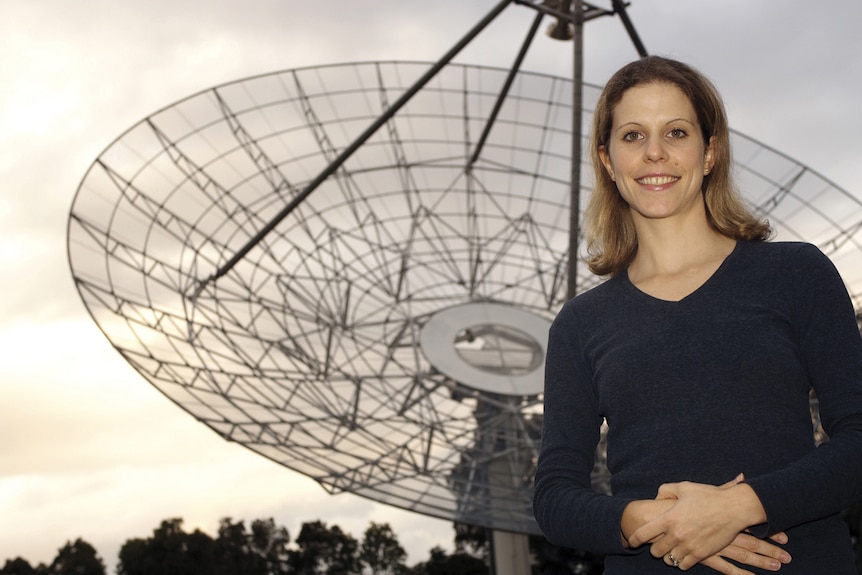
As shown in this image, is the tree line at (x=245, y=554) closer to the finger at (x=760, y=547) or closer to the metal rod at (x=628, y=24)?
the metal rod at (x=628, y=24)

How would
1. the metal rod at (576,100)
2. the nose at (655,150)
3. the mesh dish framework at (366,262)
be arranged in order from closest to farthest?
the nose at (655,150), the metal rod at (576,100), the mesh dish framework at (366,262)

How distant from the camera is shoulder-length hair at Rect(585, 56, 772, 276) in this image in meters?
4.11

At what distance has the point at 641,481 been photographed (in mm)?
3760

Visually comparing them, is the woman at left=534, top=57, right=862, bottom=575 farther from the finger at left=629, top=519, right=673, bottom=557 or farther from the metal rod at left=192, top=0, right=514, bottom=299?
the metal rod at left=192, top=0, right=514, bottom=299

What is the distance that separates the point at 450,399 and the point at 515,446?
1.73 m

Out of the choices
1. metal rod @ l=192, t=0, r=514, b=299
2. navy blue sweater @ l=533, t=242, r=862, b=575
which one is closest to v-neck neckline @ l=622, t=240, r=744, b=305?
navy blue sweater @ l=533, t=242, r=862, b=575

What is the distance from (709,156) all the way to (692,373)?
0.92 meters

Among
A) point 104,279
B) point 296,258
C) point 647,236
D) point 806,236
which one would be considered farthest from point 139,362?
point 647,236

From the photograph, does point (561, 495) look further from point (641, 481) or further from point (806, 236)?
point (806, 236)

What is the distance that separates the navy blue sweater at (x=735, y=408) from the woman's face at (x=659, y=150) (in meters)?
0.31

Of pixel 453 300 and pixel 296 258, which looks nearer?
pixel 296 258

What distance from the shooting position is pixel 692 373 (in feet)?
12.3

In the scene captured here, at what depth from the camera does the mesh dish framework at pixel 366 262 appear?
73.1ft

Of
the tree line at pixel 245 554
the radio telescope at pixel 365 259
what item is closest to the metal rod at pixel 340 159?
the radio telescope at pixel 365 259
